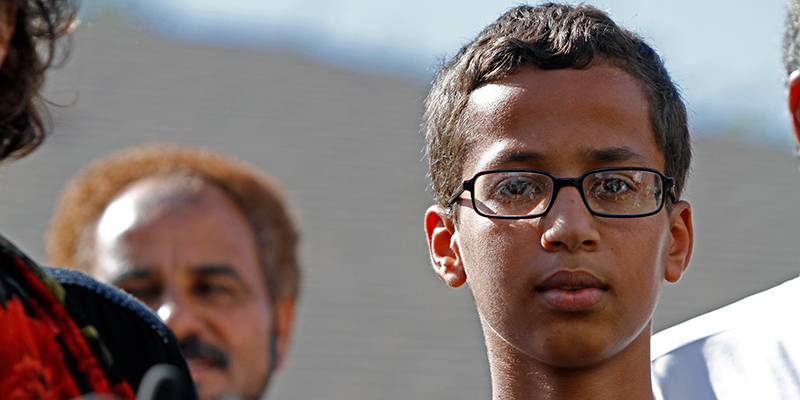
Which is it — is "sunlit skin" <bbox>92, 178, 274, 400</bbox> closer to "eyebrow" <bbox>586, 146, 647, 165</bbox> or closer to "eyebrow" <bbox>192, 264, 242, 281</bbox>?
"eyebrow" <bbox>192, 264, 242, 281</bbox>

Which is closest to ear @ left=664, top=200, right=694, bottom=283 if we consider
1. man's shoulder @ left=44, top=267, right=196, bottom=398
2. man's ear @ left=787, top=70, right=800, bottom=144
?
man's ear @ left=787, top=70, right=800, bottom=144

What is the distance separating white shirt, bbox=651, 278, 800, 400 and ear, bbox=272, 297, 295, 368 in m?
1.40

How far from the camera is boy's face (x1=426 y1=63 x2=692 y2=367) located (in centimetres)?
187

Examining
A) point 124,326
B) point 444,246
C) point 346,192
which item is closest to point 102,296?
point 124,326

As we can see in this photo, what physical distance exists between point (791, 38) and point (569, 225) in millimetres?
1425

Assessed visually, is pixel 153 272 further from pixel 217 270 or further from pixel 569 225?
pixel 569 225

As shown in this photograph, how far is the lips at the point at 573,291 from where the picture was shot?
6.07ft

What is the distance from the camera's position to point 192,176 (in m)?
3.48

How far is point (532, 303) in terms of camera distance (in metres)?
1.89

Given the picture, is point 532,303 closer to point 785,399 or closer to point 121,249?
point 785,399

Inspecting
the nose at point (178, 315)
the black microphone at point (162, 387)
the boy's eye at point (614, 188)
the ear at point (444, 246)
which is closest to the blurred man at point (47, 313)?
the black microphone at point (162, 387)

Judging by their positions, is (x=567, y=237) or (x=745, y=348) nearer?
(x=567, y=237)

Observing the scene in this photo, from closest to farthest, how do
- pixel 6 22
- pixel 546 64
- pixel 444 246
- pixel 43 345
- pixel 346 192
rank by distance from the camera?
pixel 43 345
pixel 6 22
pixel 546 64
pixel 444 246
pixel 346 192

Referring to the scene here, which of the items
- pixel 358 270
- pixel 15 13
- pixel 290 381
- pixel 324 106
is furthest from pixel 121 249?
pixel 324 106
